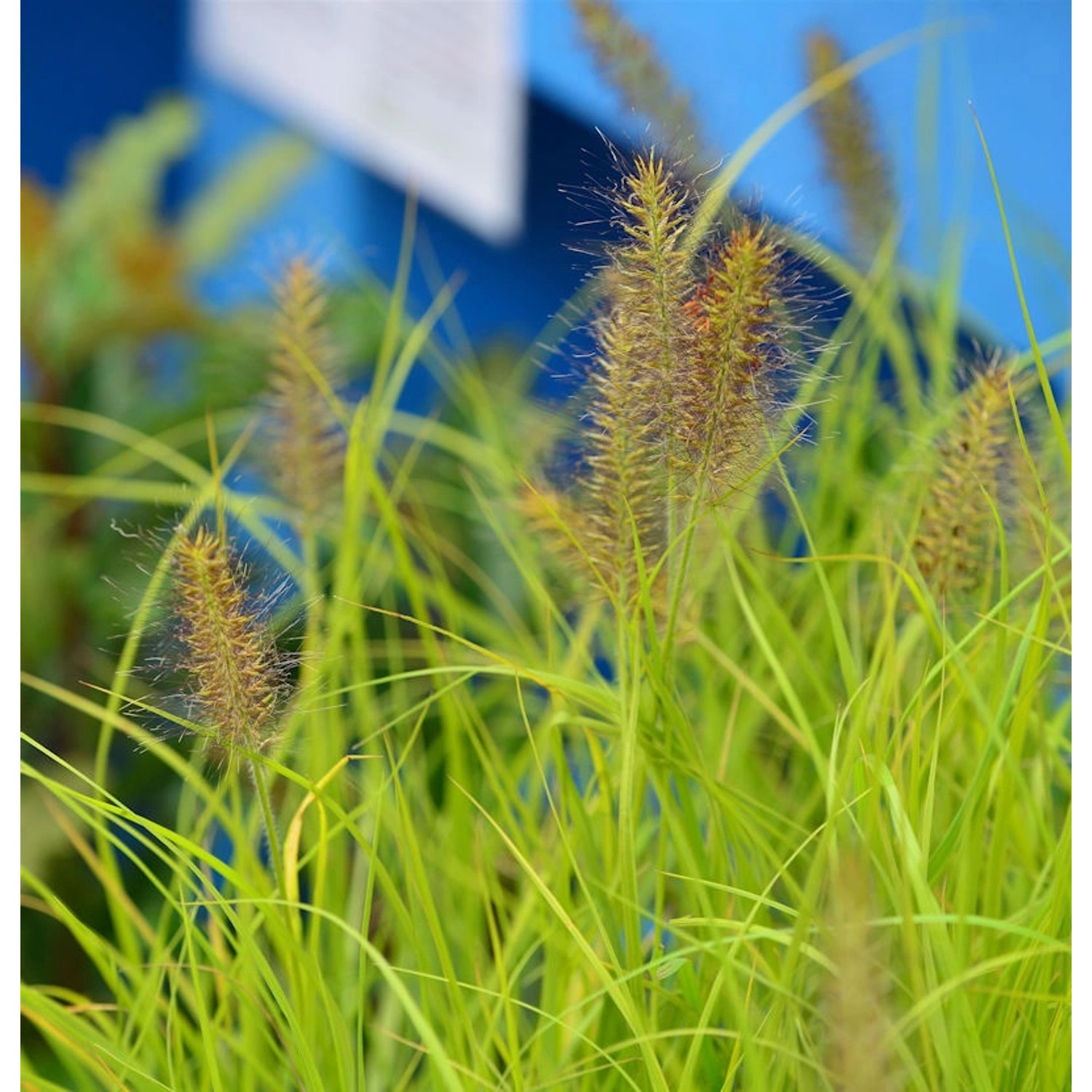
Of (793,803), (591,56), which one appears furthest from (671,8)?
(793,803)

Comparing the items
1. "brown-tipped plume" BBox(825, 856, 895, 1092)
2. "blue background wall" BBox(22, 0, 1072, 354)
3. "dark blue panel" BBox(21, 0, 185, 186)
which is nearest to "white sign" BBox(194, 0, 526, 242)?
"blue background wall" BBox(22, 0, 1072, 354)

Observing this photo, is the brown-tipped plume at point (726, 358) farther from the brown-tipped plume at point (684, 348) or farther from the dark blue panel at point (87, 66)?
the dark blue panel at point (87, 66)

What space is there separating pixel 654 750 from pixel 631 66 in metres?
0.26

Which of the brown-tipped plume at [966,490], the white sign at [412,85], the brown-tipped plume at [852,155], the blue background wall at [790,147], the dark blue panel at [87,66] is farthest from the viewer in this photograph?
the dark blue panel at [87,66]

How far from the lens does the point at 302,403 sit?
0.45 meters

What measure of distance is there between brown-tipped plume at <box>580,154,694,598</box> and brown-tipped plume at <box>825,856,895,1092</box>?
0.10 m

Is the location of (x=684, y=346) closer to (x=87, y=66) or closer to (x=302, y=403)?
(x=302, y=403)

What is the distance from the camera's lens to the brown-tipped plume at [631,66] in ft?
1.45

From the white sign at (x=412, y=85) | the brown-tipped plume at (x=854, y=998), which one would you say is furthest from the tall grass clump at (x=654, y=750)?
the white sign at (x=412, y=85)

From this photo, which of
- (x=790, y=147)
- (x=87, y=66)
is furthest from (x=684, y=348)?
(x=87, y=66)

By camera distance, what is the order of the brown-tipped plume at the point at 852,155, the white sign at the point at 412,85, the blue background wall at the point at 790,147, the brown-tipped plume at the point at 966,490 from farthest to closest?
the white sign at the point at 412,85 < the blue background wall at the point at 790,147 < the brown-tipped plume at the point at 852,155 < the brown-tipped plume at the point at 966,490

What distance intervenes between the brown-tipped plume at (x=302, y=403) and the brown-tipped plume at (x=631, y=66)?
0.12 metres

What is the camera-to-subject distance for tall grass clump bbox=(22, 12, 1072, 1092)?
292 millimetres

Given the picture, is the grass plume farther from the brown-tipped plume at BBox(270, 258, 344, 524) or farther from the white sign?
the white sign
